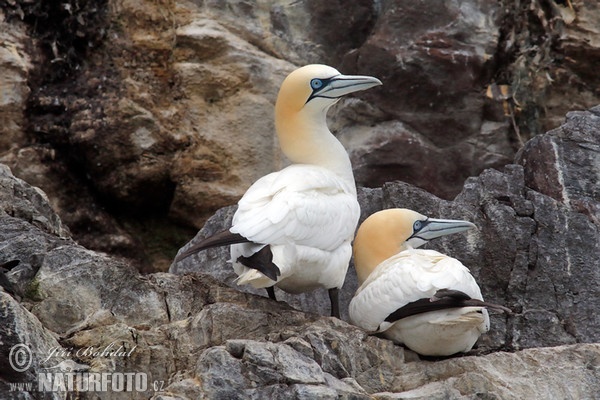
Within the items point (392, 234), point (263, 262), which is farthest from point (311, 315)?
point (392, 234)

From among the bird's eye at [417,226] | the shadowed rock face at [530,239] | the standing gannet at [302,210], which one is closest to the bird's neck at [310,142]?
the standing gannet at [302,210]

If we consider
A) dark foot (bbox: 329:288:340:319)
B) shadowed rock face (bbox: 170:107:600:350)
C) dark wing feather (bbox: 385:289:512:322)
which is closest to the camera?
dark wing feather (bbox: 385:289:512:322)

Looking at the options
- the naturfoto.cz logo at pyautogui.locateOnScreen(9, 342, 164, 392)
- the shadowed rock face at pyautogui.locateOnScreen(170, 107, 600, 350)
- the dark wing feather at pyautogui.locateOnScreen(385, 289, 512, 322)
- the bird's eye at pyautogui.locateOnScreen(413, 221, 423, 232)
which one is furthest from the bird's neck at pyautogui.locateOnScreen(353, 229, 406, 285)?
the naturfoto.cz logo at pyautogui.locateOnScreen(9, 342, 164, 392)

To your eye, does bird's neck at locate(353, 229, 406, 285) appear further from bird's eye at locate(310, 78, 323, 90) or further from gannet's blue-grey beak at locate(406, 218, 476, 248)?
bird's eye at locate(310, 78, 323, 90)

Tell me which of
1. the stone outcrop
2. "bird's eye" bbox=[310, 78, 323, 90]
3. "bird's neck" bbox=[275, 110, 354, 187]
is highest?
"bird's eye" bbox=[310, 78, 323, 90]

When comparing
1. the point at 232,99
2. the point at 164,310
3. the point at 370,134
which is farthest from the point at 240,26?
the point at 164,310

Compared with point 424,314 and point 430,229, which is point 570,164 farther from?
point 424,314

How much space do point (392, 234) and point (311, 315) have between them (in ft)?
3.08

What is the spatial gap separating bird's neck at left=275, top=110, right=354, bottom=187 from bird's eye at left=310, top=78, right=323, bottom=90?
162mm

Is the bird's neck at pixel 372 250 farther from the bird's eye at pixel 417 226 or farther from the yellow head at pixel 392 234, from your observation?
the bird's eye at pixel 417 226

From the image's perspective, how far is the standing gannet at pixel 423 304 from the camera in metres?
6.77

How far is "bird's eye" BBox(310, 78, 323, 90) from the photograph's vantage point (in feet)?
26.9

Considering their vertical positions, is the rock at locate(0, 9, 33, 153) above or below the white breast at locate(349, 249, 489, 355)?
below

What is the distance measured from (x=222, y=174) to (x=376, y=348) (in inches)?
166
